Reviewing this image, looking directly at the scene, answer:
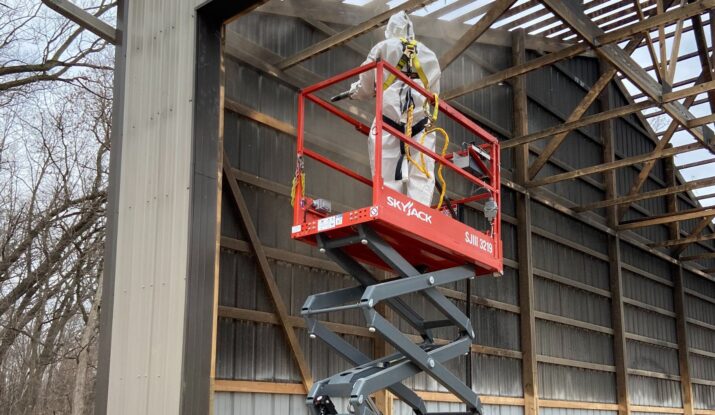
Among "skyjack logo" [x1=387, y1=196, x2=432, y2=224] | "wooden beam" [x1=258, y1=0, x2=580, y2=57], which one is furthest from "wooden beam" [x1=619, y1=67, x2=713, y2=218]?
"skyjack logo" [x1=387, y1=196, x2=432, y2=224]

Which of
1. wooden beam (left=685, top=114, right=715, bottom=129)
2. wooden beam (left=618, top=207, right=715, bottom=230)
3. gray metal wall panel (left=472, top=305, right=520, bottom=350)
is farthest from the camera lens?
wooden beam (left=618, top=207, right=715, bottom=230)

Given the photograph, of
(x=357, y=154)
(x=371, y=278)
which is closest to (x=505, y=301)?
(x=357, y=154)

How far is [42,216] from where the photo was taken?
2561 cm

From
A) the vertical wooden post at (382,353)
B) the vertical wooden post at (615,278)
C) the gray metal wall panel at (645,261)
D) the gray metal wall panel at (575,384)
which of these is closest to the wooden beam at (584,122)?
the vertical wooden post at (382,353)

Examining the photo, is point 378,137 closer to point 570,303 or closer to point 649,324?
point 570,303

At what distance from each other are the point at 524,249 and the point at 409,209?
1000 centimetres

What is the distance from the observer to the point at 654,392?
21.3 metres

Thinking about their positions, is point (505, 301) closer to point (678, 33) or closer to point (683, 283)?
point (678, 33)

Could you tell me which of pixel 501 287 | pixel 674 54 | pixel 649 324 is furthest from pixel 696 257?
pixel 674 54

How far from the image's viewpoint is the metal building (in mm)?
8555

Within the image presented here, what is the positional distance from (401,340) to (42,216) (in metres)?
21.5

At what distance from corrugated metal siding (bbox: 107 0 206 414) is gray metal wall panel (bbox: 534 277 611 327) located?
1046cm

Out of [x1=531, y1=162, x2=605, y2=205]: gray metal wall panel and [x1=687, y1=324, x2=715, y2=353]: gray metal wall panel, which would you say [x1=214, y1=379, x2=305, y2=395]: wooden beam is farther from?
[x1=687, y1=324, x2=715, y2=353]: gray metal wall panel

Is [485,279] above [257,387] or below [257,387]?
above
